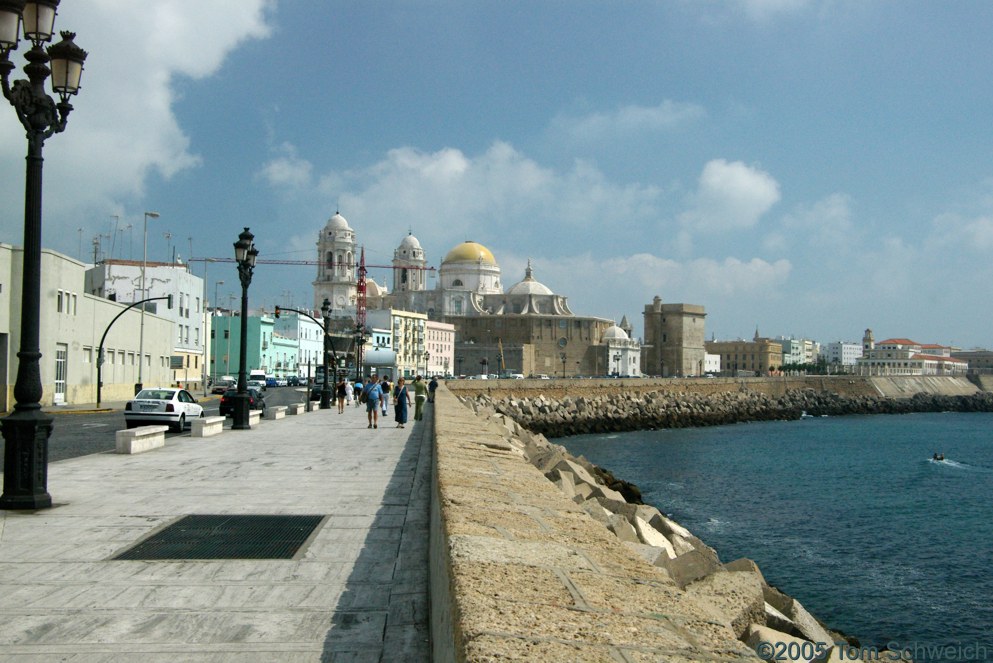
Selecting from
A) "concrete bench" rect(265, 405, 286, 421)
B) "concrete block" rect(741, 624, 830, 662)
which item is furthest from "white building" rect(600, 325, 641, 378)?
"concrete block" rect(741, 624, 830, 662)

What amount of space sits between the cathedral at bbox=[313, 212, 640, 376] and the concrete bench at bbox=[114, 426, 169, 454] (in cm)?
10527

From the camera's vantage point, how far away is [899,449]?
4759 centimetres

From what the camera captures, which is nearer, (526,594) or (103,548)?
(526,594)

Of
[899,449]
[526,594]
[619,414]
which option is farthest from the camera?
[619,414]

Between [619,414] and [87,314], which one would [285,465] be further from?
[619,414]

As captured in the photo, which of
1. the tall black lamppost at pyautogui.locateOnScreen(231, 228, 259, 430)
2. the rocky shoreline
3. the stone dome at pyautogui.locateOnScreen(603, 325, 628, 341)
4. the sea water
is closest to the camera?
the rocky shoreline

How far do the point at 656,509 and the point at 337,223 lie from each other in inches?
4604

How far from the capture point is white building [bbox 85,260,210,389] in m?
54.2

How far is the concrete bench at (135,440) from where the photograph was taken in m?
13.8

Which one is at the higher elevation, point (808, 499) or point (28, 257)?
point (28, 257)

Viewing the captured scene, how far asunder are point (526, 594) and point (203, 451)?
12472mm

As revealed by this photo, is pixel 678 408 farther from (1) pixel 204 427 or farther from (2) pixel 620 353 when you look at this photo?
(2) pixel 620 353

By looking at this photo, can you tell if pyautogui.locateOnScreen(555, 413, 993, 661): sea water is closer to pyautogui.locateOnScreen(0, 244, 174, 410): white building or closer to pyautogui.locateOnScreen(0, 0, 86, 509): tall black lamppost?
pyautogui.locateOnScreen(0, 0, 86, 509): tall black lamppost

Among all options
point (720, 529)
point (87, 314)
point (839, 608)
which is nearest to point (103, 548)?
point (839, 608)
